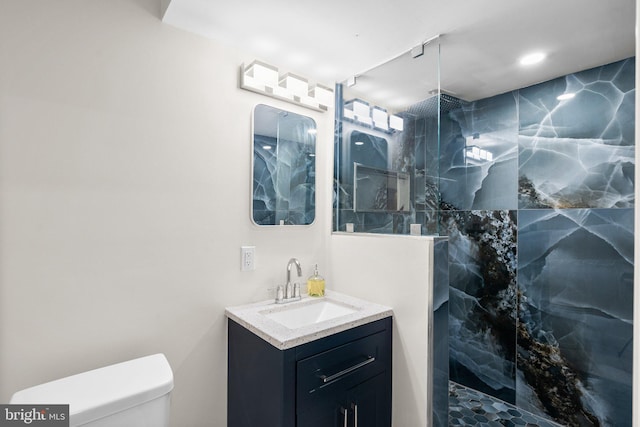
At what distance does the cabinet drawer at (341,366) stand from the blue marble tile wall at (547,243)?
1197mm

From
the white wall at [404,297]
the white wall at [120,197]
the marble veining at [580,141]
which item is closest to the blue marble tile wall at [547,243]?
the marble veining at [580,141]

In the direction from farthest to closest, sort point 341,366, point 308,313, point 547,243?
point 547,243 → point 308,313 → point 341,366

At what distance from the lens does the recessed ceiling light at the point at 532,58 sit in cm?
181

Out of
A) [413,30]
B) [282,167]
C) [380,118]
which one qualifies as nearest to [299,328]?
[282,167]

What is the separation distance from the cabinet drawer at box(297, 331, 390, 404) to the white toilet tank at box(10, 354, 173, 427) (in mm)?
528

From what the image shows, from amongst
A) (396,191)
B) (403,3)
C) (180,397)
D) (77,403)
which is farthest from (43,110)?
(396,191)

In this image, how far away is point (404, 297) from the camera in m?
1.66

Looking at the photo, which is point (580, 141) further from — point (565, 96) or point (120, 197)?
point (120, 197)

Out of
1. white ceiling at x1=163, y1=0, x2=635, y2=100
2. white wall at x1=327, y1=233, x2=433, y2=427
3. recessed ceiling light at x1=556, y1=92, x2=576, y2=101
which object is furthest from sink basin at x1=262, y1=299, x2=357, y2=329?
recessed ceiling light at x1=556, y1=92, x2=576, y2=101

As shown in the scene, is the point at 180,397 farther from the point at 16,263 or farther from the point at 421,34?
the point at 421,34

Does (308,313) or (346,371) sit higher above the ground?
(308,313)

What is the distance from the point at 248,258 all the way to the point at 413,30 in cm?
145

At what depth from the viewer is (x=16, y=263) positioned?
1178 millimetres

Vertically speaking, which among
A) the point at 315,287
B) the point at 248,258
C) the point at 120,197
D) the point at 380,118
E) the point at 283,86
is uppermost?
the point at 283,86
